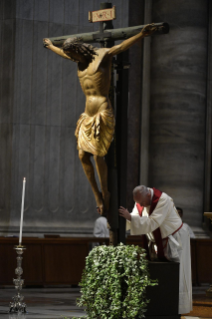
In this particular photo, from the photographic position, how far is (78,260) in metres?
11.7

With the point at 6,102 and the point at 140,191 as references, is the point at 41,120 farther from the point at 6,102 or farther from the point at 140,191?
the point at 140,191

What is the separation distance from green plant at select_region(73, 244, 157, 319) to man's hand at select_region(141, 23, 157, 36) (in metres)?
1.86

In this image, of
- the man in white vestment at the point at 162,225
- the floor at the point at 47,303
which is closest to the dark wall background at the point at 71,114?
the floor at the point at 47,303

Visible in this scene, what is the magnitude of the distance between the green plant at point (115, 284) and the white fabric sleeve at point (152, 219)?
0.87 meters

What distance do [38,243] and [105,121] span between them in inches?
250

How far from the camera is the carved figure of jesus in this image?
5.51 metres

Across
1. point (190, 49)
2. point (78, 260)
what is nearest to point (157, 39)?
point (190, 49)

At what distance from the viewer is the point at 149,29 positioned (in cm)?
549

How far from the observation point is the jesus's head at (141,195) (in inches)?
273

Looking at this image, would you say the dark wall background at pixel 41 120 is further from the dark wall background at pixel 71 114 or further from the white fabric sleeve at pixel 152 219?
the white fabric sleeve at pixel 152 219

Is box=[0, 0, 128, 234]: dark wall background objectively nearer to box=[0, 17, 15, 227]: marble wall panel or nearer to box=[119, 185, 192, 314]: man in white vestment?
box=[0, 17, 15, 227]: marble wall panel

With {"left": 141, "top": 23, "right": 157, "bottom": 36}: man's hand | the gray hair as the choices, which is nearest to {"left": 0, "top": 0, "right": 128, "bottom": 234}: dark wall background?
the gray hair

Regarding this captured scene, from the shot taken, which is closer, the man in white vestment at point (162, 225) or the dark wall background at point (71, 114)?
the man in white vestment at point (162, 225)

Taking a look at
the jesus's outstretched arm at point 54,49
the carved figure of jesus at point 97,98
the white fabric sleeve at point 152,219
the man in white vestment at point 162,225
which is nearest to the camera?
the carved figure of jesus at point 97,98
